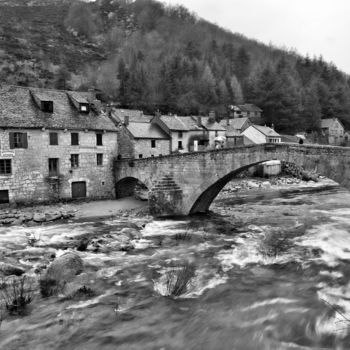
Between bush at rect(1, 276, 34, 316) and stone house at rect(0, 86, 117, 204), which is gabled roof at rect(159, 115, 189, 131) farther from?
bush at rect(1, 276, 34, 316)

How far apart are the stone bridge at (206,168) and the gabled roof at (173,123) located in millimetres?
15662

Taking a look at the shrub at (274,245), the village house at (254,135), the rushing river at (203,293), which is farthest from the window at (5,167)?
the village house at (254,135)

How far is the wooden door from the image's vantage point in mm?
27547

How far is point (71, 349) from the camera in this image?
8156 mm

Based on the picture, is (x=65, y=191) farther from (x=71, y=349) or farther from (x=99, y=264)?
(x=71, y=349)

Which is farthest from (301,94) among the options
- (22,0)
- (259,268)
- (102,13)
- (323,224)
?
(22,0)

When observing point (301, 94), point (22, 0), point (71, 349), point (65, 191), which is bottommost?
point (71, 349)

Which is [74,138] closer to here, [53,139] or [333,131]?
[53,139]

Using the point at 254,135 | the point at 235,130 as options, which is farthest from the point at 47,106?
the point at 254,135

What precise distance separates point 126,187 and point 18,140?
1055cm

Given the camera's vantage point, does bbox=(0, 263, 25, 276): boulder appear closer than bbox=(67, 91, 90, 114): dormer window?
Yes

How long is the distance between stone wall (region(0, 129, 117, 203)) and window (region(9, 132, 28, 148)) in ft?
0.87

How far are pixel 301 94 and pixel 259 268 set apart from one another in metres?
62.9

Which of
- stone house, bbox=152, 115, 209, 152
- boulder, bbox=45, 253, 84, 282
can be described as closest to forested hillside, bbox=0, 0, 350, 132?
stone house, bbox=152, 115, 209, 152
